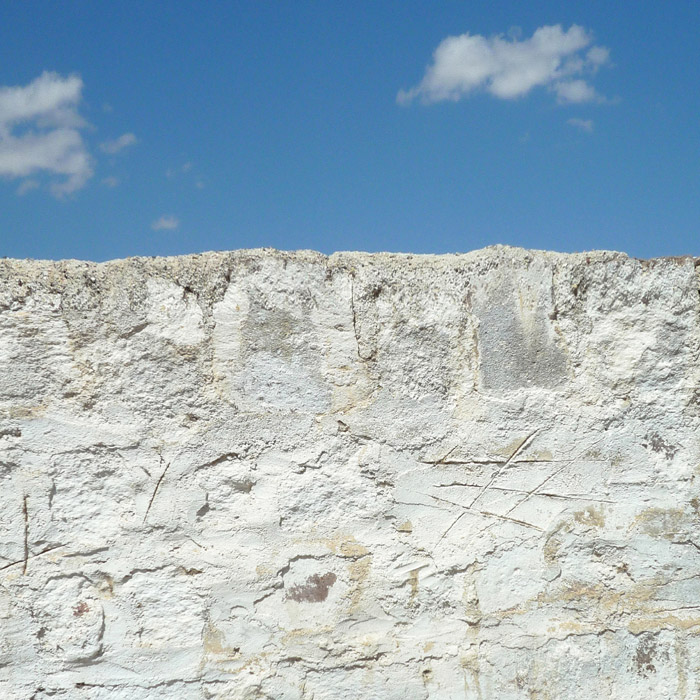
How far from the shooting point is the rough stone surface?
5.57ft

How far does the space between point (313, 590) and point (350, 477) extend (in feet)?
0.94

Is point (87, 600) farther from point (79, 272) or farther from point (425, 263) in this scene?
point (425, 263)

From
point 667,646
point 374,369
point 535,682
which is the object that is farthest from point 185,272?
point 667,646

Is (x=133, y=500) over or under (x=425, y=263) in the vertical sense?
under

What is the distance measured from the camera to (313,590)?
177cm

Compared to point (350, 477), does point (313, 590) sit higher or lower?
lower

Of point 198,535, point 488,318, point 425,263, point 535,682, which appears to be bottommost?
point 535,682

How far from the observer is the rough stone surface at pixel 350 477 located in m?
1.70

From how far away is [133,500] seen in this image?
1.73 meters

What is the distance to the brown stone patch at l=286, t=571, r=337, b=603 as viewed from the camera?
5.81 ft

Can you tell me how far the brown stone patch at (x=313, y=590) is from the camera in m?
1.77

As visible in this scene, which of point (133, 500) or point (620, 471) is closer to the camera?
point (133, 500)

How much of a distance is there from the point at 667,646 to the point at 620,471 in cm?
46

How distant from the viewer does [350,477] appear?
1.79 metres
